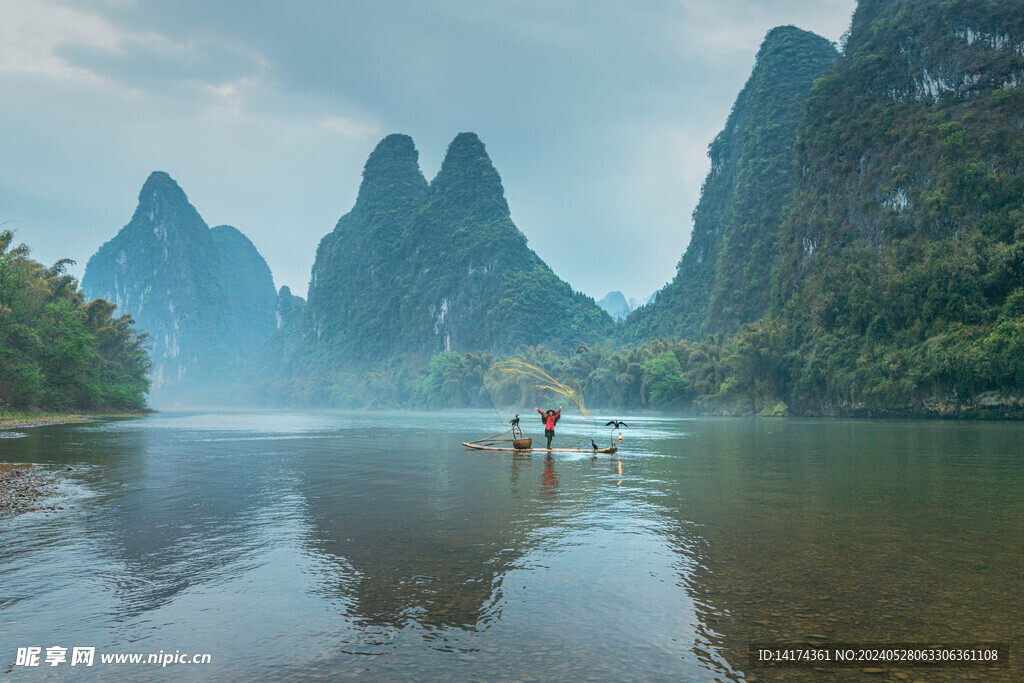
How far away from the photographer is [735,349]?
99.4 meters

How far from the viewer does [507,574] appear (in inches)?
400

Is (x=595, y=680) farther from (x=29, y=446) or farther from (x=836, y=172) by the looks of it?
(x=836, y=172)

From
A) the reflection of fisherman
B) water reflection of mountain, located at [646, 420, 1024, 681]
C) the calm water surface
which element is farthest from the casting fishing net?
the calm water surface

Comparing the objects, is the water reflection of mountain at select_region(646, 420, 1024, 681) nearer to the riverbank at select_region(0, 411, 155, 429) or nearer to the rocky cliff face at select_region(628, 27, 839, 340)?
the riverbank at select_region(0, 411, 155, 429)

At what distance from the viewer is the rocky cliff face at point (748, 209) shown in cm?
14588

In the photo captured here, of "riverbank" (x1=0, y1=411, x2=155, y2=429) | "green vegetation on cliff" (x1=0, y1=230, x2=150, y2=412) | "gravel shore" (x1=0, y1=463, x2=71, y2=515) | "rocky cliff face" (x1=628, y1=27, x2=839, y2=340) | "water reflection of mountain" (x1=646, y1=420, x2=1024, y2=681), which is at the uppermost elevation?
"rocky cliff face" (x1=628, y1=27, x2=839, y2=340)

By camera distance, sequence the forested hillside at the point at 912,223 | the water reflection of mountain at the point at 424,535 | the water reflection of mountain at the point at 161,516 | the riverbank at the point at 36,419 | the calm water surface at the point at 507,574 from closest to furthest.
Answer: the calm water surface at the point at 507,574 < the water reflection of mountain at the point at 424,535 < the water reflection of mountain at the point at 161,516 < the riverbank at the point at 36,419 < the forested hillside at the point at 912,223

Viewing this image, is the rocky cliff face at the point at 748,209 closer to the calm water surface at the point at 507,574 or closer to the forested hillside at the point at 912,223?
the forested hillside at the point at 912,223

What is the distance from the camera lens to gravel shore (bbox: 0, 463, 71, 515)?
15477 millimetres

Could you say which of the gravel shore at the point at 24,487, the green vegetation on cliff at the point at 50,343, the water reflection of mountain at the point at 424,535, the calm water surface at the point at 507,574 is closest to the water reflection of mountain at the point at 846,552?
the calm water surface at the point at 507,574

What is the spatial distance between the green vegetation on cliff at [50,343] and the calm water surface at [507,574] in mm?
44621

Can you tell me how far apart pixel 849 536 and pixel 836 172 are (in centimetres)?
10627

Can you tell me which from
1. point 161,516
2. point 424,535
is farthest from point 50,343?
point 424,535

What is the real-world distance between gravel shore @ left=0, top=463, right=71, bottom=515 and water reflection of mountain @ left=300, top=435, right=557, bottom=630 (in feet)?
21.4
